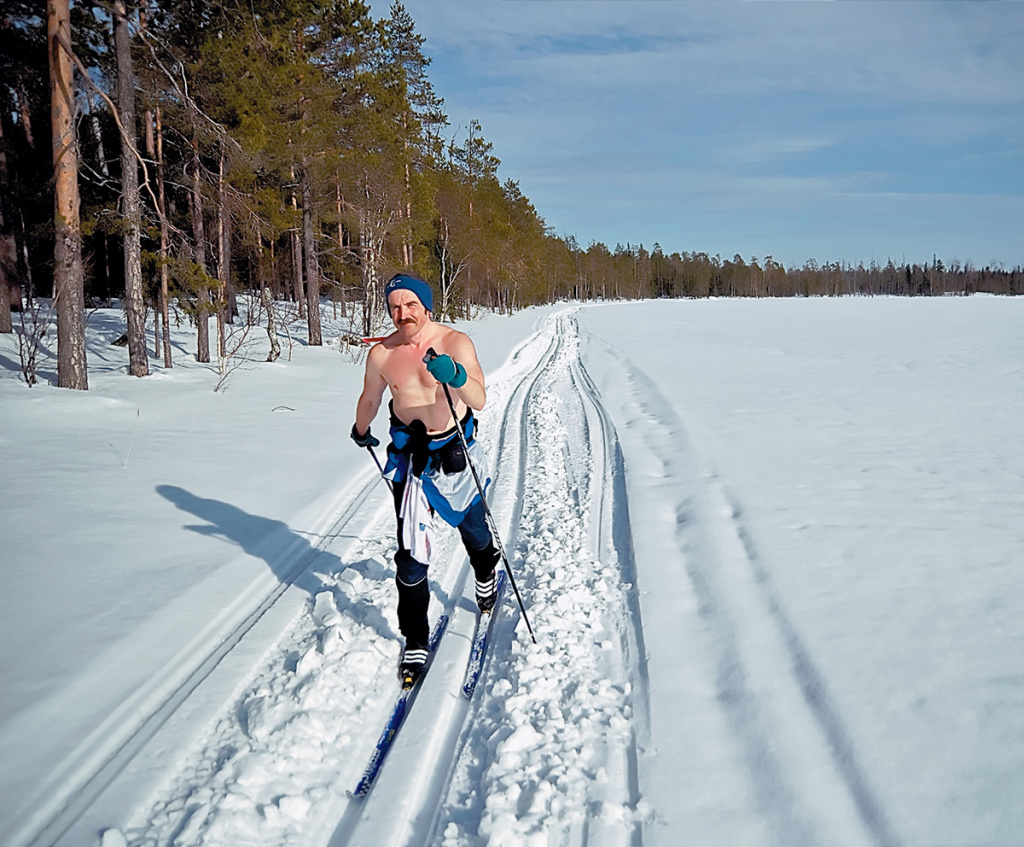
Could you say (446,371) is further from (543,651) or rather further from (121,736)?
(121,736)

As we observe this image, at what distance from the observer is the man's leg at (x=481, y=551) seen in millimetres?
3500

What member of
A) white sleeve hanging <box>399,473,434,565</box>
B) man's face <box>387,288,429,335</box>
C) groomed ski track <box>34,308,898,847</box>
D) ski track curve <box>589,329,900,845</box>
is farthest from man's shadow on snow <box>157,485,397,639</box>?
ski track curve <box>589,329,900,845</box>

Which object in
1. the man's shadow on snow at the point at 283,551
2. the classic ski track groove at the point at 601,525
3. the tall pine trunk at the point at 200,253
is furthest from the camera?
the tall pine trunk at the point at 200,253

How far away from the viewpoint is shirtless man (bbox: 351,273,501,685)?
3.07 metres

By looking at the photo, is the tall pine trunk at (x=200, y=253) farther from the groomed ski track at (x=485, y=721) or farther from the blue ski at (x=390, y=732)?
the blue ski at (x=390, y=732)

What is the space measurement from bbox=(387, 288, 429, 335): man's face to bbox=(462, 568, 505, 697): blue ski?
1.71 m

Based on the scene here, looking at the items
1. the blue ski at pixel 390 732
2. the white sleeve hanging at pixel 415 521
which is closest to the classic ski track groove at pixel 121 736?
the blue ski at pixel 390 732

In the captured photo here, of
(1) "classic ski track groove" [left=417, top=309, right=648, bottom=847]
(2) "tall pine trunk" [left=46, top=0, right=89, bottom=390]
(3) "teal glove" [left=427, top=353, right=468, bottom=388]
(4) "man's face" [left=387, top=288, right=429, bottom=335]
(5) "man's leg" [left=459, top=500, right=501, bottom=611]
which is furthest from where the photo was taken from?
(2) "tall pine trunk" [left=46, top=0, right=89, bottom=390]

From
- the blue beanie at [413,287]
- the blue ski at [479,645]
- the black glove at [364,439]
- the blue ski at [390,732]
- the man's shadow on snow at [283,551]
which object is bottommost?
the blue ski at [390,732]

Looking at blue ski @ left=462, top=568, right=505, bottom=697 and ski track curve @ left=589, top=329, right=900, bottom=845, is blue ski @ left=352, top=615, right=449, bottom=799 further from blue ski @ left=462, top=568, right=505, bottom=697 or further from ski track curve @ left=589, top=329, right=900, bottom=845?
ski track curve @ left=589, top=329, right=900, bottom=845

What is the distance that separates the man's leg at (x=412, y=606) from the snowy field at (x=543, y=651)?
0.15m

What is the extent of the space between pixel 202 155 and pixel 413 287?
13971mm

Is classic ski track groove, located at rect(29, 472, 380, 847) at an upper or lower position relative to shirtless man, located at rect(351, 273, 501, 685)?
lower

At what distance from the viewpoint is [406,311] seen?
2998 millimetres
